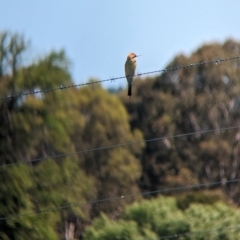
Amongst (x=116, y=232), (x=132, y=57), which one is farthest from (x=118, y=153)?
(x=132, y=57)

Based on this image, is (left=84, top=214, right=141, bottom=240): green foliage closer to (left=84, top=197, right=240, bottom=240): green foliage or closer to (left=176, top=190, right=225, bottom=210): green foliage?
(left=84, top=197, right=240, bottom=240): green foliage

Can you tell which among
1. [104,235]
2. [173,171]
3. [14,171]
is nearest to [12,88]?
[14,171]

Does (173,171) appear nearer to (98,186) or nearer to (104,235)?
(98,186)

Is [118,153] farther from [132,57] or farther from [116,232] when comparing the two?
[132,57]

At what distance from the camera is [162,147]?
4416cm

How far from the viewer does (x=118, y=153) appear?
40.7m

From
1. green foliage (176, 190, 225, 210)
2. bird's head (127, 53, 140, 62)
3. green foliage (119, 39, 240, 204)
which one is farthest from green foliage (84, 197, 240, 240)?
green foliage (119, 39, 240, 204)

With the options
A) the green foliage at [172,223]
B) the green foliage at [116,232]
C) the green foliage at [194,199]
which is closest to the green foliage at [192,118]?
the green foliage at [194,199]

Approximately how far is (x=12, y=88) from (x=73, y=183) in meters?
2.42

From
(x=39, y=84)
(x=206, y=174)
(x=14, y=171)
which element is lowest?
(x=206, y=174)

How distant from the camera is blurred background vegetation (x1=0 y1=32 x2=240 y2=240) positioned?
2416 centimetres

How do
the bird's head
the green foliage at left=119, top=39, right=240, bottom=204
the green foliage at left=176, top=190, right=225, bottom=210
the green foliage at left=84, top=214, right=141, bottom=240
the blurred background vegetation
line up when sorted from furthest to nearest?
1. the green foliage at left=119, top=39, right=240, bottom=204
2. the green foliage at left=176, top=190, right=225, bottom=210
3. the green foliage at left=84, top=214, right=141, bottom=240
4. the blurred background vegetation
5. the bird's head

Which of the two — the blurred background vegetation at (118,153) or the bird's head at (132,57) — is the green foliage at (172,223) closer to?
the blurred background vegetation at (118,153)

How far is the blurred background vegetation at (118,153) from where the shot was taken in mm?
24156
